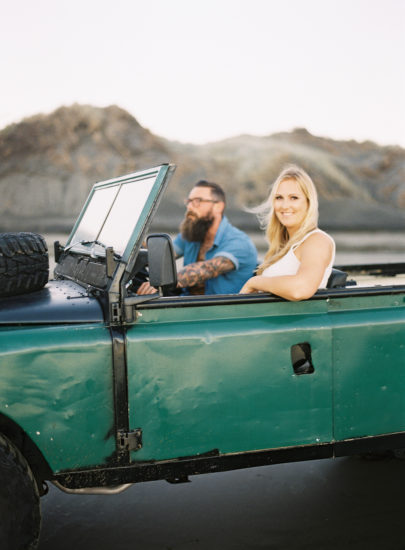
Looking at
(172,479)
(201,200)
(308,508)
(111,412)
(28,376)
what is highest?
(201,200)

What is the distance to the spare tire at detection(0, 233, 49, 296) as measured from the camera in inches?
92.8

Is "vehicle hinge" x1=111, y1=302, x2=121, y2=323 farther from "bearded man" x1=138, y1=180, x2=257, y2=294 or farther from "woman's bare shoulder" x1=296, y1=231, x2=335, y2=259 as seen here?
"bearded man" x1=138, y1=180, x2=257, y2=294

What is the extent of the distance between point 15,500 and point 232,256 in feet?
6.04

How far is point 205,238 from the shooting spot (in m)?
3.80

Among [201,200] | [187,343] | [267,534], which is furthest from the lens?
[201,200]

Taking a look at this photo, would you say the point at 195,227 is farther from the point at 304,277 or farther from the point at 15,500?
the point at 15,500

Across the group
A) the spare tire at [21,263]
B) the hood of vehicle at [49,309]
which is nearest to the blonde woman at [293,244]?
the hood of vehicle at [49,309]

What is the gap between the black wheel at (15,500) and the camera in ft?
7.07

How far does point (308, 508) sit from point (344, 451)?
2.20 feet

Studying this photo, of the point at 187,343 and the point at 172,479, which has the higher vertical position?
the point at 187,343

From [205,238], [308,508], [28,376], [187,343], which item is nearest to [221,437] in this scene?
[187,343]

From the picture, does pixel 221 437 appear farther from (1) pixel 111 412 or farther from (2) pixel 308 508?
(2) pixel 308 508

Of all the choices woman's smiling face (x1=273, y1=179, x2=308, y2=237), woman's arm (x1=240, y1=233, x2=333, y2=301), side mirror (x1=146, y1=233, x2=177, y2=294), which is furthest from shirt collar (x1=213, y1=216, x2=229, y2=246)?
side mirror (x1=146, y1=233, x2=177, y2=294)

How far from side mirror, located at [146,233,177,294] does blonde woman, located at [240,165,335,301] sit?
53 cm
